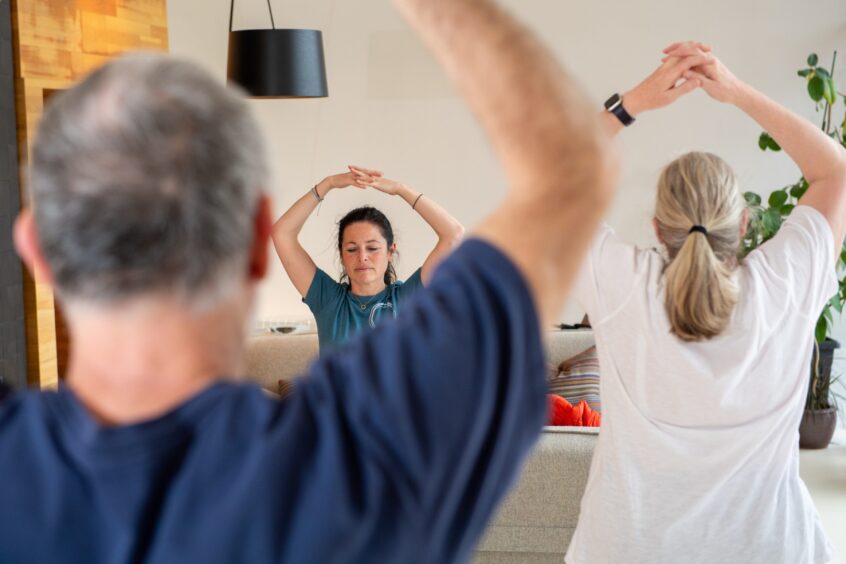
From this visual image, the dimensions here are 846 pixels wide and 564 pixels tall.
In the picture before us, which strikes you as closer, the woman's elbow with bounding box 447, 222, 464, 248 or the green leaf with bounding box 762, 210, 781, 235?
the woman's elbow with bounding box 447, 222, 464, 248

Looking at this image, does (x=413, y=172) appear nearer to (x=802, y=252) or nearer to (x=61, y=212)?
(x=802, y=252)

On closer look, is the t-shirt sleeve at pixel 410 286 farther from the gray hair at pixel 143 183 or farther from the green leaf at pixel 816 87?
the gray hair at pixel 143 183

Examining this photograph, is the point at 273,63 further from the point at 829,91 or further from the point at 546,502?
the point at 829,91

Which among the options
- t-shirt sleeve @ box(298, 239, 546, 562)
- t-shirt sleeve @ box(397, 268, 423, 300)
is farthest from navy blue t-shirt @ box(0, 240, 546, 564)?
t-shirt sleeve @ box(397, 268, 423, 300)

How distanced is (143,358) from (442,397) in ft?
0.63

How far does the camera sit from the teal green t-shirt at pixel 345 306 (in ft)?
12.4

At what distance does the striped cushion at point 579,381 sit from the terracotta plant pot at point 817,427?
4.22 ft

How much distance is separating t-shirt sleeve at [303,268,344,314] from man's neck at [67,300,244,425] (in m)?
3.14

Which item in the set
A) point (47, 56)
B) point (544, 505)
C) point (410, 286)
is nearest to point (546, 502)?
point (544, 505)

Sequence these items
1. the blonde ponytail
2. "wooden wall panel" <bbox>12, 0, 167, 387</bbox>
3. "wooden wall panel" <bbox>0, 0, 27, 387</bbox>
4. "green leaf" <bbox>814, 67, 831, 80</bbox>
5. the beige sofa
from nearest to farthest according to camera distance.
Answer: the blonde ponytail → the beige sofa → "wooden wall panel" <bbox>0, 0, 27, 387</bbox> → "wooden wall panel" <bbox>12, 0, 167, 387</bbox> → "green leaf" <bbox>814, 67, 831, 80</bbox>

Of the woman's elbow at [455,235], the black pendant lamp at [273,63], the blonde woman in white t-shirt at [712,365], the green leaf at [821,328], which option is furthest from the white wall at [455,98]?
the blonde woman in white t-shirt at [712,365]

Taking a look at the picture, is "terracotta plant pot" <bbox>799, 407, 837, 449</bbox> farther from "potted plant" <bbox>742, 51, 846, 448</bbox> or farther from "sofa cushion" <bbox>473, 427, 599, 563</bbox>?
"sofa cushion" <bbox>473, 427, 599, 563</bbox>

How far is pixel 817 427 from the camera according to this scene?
5680mm

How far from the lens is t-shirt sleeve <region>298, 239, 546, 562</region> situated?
67 cm
